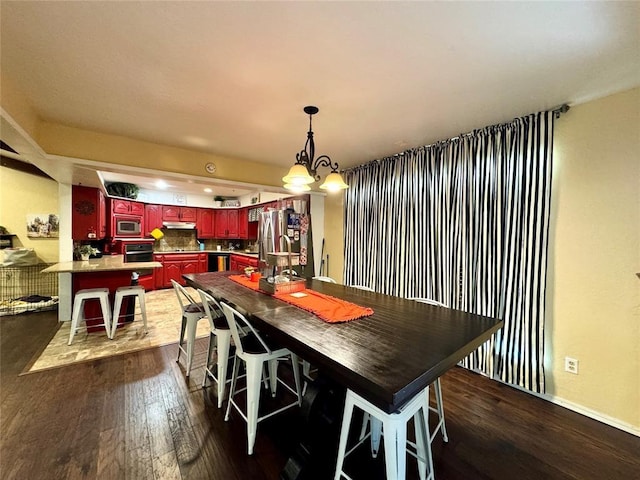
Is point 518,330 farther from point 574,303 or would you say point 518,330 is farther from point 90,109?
point 90,109

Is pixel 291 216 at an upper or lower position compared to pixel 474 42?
lower

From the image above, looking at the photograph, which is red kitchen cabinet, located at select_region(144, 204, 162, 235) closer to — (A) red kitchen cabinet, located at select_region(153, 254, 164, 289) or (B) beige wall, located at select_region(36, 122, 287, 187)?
(A) red kitchen cabinet, located at select_region(153, 254, 164, 289)

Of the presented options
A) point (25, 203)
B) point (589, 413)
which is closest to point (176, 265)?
point (25, 203)

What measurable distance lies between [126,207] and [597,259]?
736 centimetres

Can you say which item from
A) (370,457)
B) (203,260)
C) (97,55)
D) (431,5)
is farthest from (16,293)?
(431,5)

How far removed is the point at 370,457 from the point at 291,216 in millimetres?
1996

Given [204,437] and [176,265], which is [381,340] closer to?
[204,437]

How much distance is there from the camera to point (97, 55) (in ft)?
5.28

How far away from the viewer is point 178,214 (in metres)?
6.61

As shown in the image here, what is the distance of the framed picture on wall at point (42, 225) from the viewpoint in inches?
180

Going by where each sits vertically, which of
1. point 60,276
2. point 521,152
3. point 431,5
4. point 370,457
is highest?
point 431,5

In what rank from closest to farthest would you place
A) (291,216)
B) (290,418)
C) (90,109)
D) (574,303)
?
(290,418), (574,303), (90,109), (291,216)

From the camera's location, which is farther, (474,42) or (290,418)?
(290,418)

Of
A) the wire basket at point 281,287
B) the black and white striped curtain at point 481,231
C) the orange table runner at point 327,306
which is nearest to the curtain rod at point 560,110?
the black and white striped curtain at point 481,231
